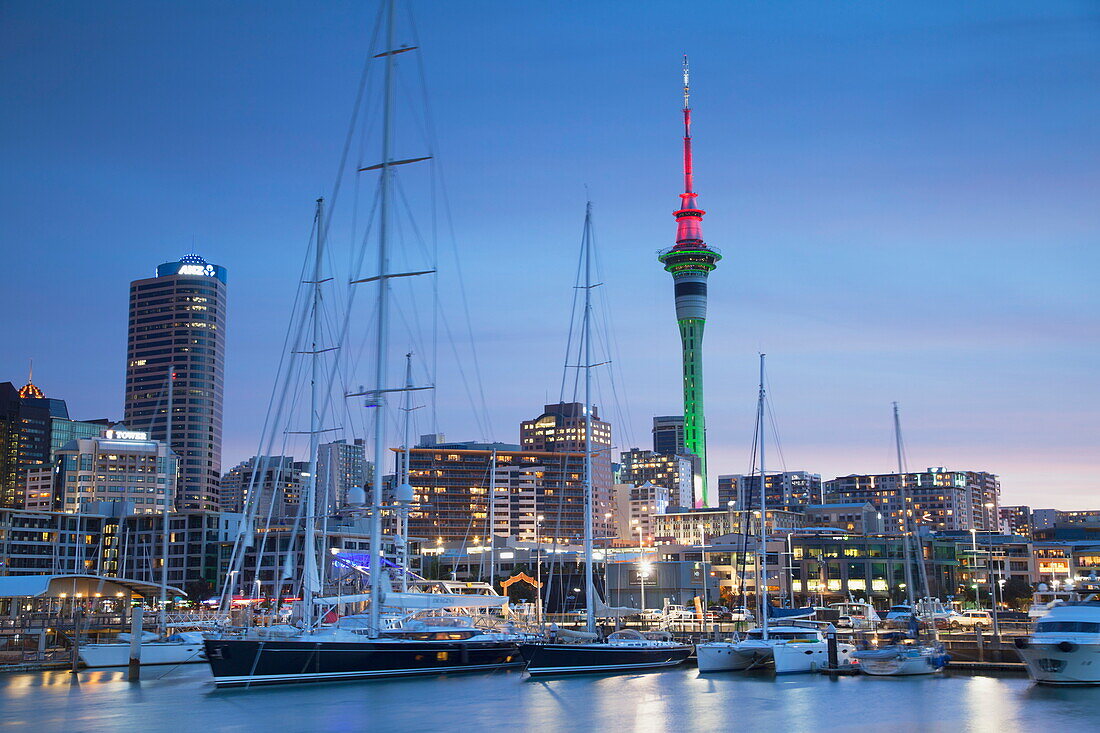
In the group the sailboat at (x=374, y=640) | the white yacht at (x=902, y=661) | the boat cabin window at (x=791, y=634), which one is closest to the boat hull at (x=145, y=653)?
the sailboat at (x=374, y=640)

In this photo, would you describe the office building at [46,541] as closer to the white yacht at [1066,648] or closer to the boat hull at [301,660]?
the boat hull at [301,660]

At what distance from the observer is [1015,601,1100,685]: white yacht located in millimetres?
55159

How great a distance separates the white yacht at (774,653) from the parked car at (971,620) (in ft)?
95.9

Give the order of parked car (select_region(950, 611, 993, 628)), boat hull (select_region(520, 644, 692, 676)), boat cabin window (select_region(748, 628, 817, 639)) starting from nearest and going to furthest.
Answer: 1. boat hull (select_region(520, 644, 692, 676))
2. boat cabin window (select_region(748, 628, 817, 639))
3. parked car (select_region(950, 611, 993, 628))

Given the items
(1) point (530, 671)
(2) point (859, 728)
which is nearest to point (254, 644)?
(1) point (530, 671)

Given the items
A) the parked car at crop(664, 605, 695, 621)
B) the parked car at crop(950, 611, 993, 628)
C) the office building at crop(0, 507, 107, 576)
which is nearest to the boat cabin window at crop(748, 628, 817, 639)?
the parked car at crop(950, 611, 993, 628)

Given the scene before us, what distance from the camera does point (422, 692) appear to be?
5766 cm

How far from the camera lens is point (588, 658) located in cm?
6469

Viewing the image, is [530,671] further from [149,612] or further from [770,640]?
[149,612]

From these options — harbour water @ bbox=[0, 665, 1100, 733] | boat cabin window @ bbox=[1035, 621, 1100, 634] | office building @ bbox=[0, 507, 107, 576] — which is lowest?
harbour water @ bbox=[0, 665, 1100, 733]

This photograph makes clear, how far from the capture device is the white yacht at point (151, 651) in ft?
246

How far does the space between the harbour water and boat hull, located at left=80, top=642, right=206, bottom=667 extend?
26.6 ft

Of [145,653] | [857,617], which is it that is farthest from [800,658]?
[145,653]

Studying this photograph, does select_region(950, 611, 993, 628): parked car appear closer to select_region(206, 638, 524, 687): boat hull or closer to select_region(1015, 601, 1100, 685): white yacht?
select_region(1015, 601, 1100, 685): white yacht
